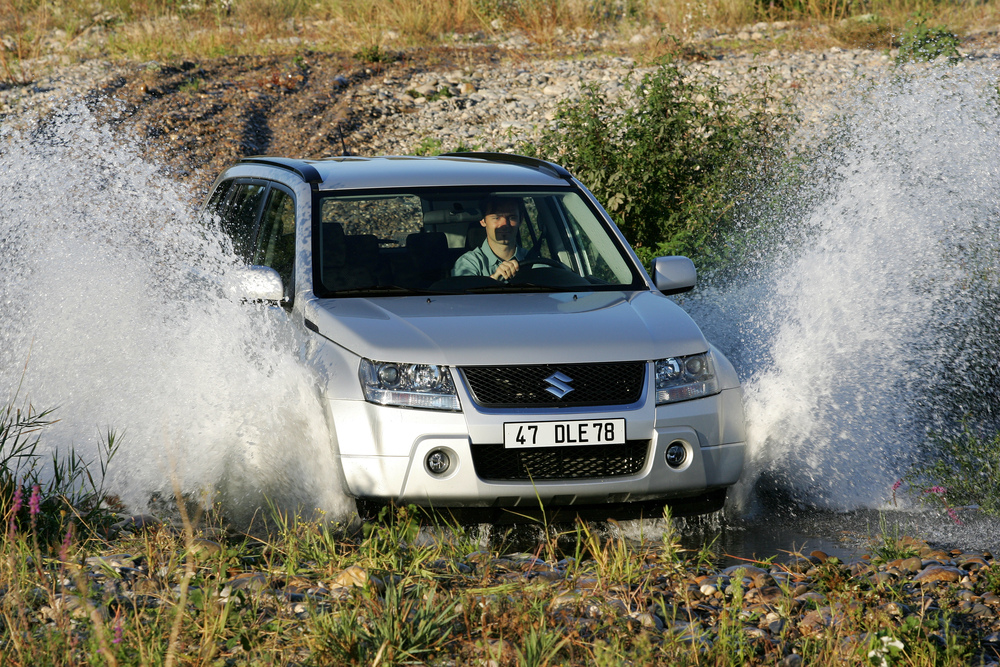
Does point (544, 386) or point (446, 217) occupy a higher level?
point (446, 217)

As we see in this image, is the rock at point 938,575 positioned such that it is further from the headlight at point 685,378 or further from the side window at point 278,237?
the side window at point 278,237

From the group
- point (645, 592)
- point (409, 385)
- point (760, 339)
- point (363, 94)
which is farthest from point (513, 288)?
point (363, 94)

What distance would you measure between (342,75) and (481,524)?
1356 cm

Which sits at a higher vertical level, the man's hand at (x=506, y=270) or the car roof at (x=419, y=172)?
the car roof at (x=419, y=172)

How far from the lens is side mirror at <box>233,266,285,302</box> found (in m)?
4.65

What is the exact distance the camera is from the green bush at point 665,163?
9703 millimetres

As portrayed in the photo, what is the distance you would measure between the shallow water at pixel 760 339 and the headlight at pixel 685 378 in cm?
66

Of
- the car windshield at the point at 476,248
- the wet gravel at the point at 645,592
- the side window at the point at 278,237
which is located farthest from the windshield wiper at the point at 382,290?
the wet gravel at the point at 645,592

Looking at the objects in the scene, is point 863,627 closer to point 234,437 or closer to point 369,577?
point 369,577

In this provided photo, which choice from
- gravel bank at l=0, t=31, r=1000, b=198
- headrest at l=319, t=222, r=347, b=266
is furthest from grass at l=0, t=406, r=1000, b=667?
gravel bank at l=0, t=31, r=1000, b=198

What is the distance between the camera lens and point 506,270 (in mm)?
5223

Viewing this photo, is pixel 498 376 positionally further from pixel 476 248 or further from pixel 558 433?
pixel 476 248

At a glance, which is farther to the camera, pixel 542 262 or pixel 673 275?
pixel 542 262

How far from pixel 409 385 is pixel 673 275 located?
5.82 ft
